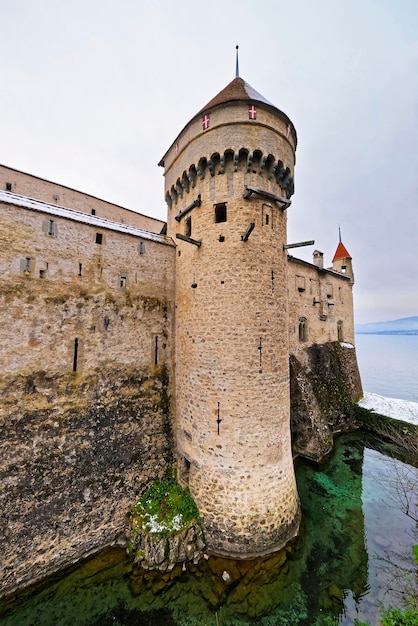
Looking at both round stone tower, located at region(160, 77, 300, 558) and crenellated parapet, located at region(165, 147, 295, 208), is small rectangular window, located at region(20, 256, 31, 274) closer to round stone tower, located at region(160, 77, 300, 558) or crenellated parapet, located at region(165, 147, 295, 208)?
round stone tower, located at region(160, 77, 300, 558)

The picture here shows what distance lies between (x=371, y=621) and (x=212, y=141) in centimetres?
1369

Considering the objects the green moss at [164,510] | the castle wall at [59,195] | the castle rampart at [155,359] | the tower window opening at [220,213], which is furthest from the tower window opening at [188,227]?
the green moss at [164,510]

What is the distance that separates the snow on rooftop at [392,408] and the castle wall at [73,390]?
15.8 meters

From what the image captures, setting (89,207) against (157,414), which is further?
(89,207)

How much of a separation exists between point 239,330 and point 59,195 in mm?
13491

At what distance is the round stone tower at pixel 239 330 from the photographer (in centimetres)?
773

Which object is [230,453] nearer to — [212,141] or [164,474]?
[164,474]

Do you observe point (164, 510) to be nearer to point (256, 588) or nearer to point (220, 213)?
point (256, 588)

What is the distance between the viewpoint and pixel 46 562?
271 inches

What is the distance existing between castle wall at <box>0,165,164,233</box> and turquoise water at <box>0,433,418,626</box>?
1597 centimetres

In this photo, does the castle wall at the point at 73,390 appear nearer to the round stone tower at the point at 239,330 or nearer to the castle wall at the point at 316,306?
the round stone tower at the point at 239,330

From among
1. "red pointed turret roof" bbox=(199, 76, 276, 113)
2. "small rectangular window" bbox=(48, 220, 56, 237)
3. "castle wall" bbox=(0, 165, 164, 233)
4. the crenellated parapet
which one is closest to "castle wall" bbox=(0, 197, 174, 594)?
"small rectangular window" bbox=(48, 220, 56, 237)

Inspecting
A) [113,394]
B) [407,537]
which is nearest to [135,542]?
[113,394]

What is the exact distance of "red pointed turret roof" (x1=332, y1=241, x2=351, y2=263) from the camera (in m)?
23.1
